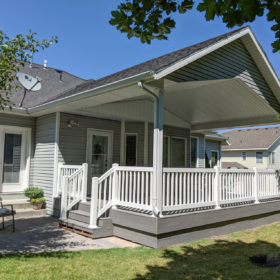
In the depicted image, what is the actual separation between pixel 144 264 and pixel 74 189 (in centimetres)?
320

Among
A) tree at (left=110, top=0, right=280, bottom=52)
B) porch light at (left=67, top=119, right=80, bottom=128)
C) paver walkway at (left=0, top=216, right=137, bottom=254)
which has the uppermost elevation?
tree at (left=110, top=0, right=280, bottom=52)

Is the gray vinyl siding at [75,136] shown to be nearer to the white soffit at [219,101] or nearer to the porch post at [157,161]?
the white soffit at [219,101]

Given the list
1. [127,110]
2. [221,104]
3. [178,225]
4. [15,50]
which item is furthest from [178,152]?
[15,50]

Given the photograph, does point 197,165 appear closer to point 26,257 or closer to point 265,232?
point 265,232

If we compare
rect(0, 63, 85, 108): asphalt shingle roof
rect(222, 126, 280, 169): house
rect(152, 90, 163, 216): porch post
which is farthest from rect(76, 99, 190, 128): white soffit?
rect(222, 126, 280, 169): house

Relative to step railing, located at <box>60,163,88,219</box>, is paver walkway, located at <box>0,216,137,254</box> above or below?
below

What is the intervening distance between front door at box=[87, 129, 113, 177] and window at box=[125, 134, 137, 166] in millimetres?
614

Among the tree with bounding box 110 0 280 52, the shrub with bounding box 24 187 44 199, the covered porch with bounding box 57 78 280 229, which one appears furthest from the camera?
the shrub with bounding box 24 187 44 199

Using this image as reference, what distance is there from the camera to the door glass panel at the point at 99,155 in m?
8.79

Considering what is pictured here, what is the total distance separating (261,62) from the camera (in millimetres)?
7520

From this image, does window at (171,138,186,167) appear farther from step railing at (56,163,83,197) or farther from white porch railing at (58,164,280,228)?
step railing at (56,163,83,197)

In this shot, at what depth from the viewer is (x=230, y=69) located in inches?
265

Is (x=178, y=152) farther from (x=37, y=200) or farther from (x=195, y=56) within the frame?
(x=195, y=56)

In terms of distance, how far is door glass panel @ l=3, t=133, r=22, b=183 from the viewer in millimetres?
8211
